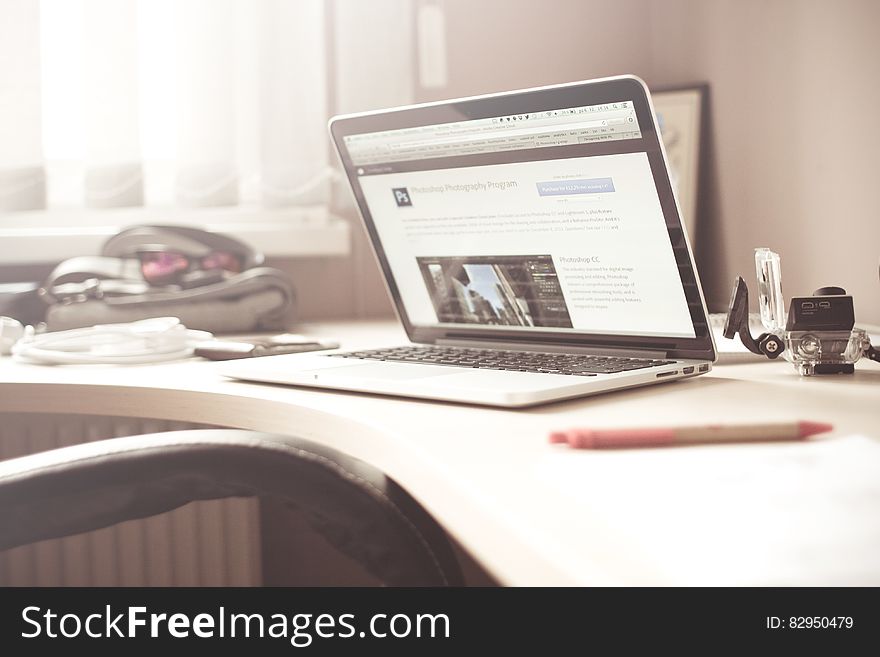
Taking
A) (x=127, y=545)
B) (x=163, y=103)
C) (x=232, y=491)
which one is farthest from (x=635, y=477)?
(x=163, y=103)

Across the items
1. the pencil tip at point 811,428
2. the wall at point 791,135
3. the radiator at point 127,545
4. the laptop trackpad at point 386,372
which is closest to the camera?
the pencil tip at point 811,428

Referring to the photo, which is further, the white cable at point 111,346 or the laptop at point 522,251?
the white cable at point 111,346

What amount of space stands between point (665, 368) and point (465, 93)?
1072mm

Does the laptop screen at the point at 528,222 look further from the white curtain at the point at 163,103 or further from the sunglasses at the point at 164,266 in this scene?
the white curtain at the point at 163,103

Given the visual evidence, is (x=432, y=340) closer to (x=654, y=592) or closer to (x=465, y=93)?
(x=654, y=592)

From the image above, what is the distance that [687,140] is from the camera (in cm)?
154

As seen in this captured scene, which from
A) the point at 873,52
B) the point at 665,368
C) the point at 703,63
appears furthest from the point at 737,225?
the point at 665,368

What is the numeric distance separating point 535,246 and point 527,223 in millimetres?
23

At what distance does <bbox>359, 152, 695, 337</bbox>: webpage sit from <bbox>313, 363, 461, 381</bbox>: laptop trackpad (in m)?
0.15

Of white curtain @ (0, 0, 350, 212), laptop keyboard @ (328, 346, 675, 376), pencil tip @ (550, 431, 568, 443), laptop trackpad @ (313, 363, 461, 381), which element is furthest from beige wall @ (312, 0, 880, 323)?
pencil tip @ (550, 431, 568, 443)

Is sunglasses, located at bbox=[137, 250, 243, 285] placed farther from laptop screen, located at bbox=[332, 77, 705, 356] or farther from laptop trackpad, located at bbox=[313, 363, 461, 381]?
laptop trackpad, located at bbox=[313, 363, 461, 381]

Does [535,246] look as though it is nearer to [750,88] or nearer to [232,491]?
[232,491]

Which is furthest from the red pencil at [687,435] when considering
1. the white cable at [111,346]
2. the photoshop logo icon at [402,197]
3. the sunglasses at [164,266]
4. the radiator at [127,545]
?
the radiator at [127,545]

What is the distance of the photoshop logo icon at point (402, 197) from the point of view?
0.99 m
